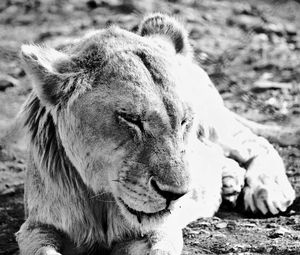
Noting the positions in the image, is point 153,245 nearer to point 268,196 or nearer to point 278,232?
point 278,232

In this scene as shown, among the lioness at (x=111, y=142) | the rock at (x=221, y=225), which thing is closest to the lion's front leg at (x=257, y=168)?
the rock at (x=221, y=225)

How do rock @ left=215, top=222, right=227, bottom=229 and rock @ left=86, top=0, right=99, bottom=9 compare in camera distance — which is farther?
rock @ left=86, top=0, right=99, bottom=9

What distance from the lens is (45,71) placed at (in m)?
2.82

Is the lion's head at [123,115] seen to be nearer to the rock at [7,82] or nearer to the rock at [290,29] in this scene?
the rock at [7,82]

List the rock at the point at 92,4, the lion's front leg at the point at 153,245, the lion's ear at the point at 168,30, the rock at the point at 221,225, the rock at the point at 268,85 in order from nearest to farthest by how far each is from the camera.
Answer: the lion's front leg at the point at 153,245 < the lion's ear at the point at 168,30 < the rock at the point at 221,225 < the rock at the point at 268,85 < the rock at the point at 92,4

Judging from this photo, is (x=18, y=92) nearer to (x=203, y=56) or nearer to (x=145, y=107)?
(x=203, y=56)

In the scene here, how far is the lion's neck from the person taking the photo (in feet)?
9.68

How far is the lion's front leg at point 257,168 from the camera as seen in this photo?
12.0 ft

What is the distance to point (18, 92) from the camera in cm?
545

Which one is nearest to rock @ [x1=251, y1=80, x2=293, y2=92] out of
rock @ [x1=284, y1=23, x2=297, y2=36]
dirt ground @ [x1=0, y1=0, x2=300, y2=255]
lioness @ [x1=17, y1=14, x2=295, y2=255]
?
dirt ground @ [x1=0, y1=0, x2=300, y2=255]

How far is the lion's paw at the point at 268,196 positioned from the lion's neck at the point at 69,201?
916 millimetres

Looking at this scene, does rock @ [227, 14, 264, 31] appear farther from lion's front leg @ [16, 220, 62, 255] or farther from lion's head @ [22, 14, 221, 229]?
lion's front leg @ [16, 220, 62, 255]

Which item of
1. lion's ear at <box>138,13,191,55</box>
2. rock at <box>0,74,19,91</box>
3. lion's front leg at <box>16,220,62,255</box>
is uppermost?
lion's ear at <box>138,13,191,55</box>

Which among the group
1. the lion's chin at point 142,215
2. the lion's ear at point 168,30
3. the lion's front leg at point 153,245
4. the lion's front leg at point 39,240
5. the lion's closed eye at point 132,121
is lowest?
the lion's front leg at point 39,240
